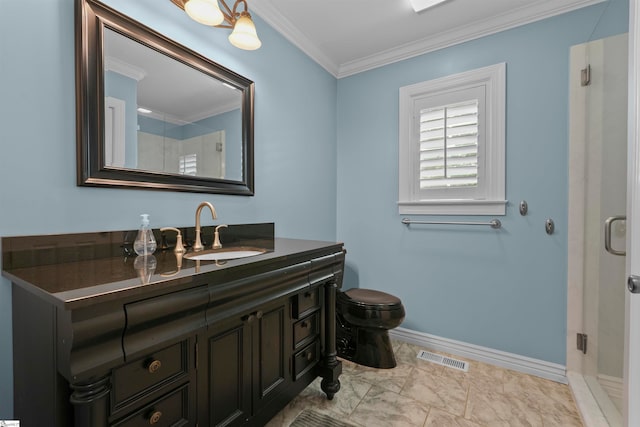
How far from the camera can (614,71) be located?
1.47 metres

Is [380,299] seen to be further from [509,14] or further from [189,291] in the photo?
[509,14]

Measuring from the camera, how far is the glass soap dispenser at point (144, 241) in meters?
1.16

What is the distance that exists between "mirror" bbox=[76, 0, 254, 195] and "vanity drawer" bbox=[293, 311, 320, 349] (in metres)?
0.85

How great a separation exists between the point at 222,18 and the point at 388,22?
53.0 inches

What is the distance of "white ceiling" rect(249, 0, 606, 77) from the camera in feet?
6.21

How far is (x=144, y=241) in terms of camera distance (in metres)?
1.17

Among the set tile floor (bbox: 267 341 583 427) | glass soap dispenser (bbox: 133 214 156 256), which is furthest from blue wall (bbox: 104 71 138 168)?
tile floor (bbox: 267 341 583 427)

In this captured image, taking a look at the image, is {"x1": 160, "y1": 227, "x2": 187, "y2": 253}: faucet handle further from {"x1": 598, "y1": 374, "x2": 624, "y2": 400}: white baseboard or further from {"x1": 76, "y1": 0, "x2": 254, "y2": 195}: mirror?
{"x1": 598, "y1": 374, "x2": 624, "y2": 400}: white baseboard

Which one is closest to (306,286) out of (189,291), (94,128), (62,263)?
(189,291)

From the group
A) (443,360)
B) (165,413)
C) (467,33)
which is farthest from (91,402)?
(467,33)

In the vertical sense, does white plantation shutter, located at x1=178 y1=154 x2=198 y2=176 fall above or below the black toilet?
above

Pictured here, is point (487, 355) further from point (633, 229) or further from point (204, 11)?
point (204, 11)

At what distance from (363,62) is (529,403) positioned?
9.10ft

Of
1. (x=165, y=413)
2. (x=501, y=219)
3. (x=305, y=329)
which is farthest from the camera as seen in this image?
(x=501, y=219)
